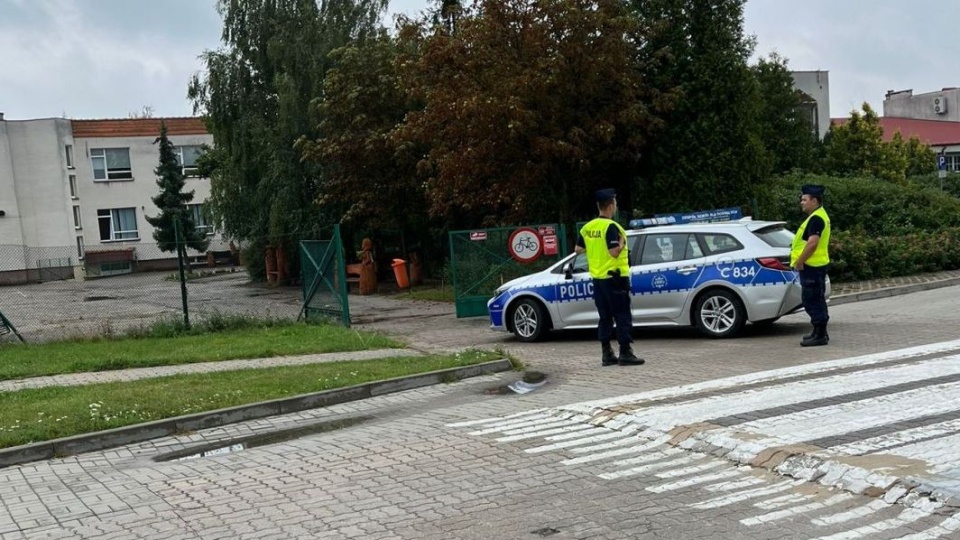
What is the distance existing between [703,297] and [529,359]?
8.49ft

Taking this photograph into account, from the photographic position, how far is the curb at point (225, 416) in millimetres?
8109

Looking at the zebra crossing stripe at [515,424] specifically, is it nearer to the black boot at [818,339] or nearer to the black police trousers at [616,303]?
the black police trousers at [616,303]

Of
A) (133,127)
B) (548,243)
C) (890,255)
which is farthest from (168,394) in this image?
(133,127)

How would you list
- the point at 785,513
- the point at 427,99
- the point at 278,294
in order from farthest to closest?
the point at 278,294
the point at 427,99
the point at 785,513

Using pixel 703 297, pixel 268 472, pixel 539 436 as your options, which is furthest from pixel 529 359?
pixel 268 472

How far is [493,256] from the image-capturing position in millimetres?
17250

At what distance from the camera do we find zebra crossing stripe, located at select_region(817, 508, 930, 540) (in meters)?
4.72

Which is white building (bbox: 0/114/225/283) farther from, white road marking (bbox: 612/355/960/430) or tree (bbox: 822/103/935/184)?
white road marking (bbox: 612/355/960/430)

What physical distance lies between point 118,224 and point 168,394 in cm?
5000

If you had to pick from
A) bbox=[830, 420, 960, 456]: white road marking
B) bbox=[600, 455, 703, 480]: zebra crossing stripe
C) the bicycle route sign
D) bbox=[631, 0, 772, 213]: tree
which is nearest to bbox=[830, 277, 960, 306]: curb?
bbox=[631, 0, 772, 213]: tree

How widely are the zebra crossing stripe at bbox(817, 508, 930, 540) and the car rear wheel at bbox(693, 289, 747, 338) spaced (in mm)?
7407

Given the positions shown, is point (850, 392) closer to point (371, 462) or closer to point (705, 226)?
point (371, 462)

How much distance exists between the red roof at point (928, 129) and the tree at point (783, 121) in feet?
92.1

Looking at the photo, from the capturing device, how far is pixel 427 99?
2116cm
